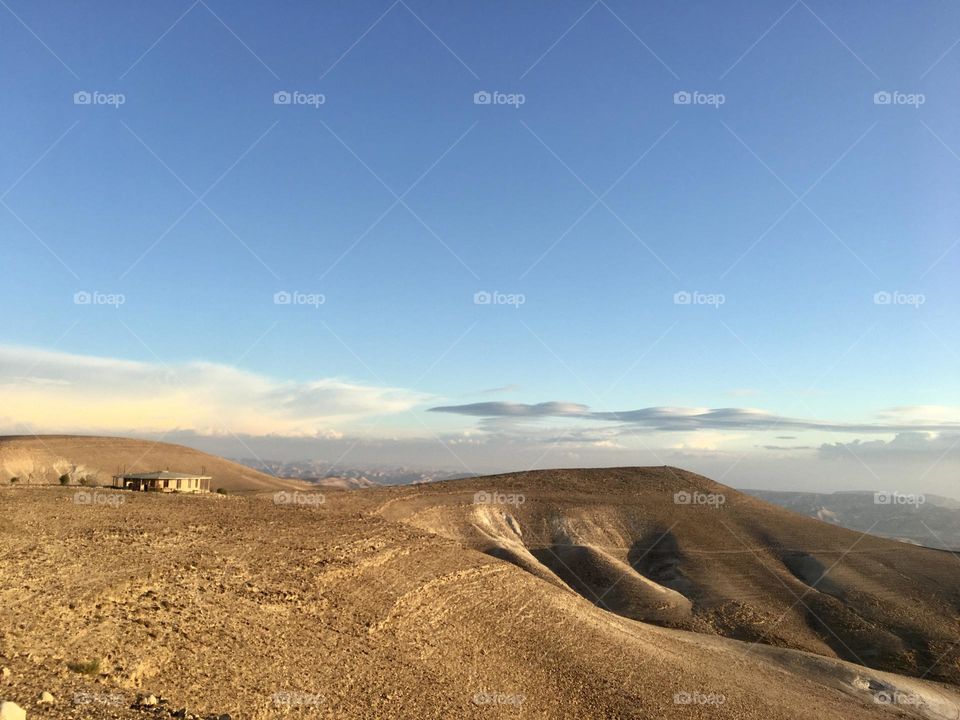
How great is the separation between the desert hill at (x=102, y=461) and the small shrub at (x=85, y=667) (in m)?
54.7

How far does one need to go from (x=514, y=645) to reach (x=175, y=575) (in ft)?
46.9

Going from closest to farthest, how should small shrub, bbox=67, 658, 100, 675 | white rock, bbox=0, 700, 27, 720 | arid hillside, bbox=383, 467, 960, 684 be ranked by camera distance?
1. white rock, bbox=0, 700, 27, 720
2. small shrub, bbox=67, 658, 100, 675
3. arid hillside, bbox=383, 467, 960, 684

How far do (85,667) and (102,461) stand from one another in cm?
7723

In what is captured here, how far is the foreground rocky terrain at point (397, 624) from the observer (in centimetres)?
1820

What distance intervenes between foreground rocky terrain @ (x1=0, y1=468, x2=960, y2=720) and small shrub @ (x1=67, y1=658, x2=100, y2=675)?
55 mm

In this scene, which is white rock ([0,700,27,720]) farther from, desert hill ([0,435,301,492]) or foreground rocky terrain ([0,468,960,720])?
desert hill ([0,435,301,492])

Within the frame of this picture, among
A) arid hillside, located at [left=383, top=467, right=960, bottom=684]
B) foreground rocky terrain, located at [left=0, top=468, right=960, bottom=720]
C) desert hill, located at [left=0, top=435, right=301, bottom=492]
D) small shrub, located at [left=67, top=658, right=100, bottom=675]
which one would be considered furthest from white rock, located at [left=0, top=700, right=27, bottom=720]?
desert hill, located at [left=0, top=435, right=301, bottom=492]

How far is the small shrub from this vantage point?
16031mm

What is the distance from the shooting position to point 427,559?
33.6 meters

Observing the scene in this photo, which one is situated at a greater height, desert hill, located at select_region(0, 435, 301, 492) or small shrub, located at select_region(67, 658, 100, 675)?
desert hill, located at select_region(0, 435, 301, 492)

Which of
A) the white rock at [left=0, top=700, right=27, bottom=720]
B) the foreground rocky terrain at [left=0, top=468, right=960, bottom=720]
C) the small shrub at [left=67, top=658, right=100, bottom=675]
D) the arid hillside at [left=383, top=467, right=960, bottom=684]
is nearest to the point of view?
the white rock at [left=0, top=700, right=27, bottom=720]

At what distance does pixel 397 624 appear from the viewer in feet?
85.0

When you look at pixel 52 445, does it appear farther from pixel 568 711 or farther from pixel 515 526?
pixel 568 711

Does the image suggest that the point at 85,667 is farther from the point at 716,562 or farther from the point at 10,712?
the point at 716,562
